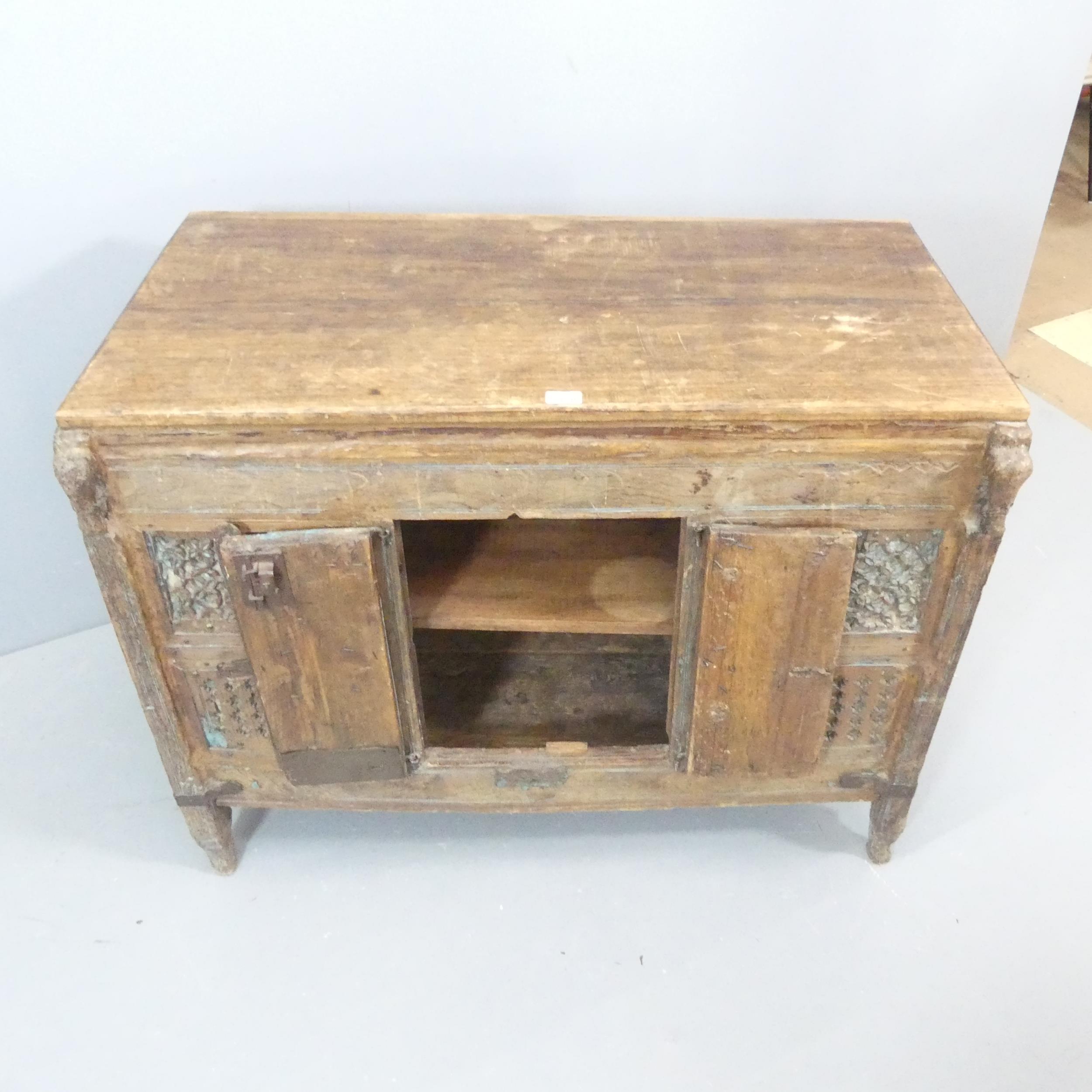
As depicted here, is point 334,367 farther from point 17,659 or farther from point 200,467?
A: point 17,659

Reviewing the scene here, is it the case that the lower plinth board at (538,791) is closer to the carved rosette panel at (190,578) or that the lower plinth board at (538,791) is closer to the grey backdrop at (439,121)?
the carved rosette panel at (190,578)

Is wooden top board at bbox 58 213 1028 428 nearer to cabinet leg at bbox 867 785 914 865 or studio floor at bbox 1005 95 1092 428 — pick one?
cabinet leg at bbox 867 785 914 865

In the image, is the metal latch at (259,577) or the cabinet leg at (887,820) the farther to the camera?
the cabinet leg at (887,820)

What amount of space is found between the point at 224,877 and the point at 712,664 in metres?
0.84

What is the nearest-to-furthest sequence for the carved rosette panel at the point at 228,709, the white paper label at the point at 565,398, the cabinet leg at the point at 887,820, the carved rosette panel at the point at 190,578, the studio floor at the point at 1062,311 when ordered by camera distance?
1. the white paper label at the point at 565,398
2. the carved rosette panel at the point at 190,578
3. the carved rosette panel at the point at 228,709
4. the cabinet leg at the point at 887,820
5. the studio floor at the point at 1062,311

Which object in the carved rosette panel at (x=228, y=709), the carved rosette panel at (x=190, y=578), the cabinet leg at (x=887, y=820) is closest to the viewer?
the carved rosette panel at (x=190, y=578)

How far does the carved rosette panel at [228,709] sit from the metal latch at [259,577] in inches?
7.1

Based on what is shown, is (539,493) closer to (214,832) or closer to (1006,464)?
(1006,464)

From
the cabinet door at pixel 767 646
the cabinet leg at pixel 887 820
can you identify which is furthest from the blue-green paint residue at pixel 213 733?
the cabinet leg at pixel 887 820

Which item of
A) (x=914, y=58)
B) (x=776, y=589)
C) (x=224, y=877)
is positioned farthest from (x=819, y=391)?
(x=224, y=877)

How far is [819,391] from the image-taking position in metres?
1.11

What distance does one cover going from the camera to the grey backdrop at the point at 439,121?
1.48 meters

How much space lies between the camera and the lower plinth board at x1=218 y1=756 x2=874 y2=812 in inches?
55.3

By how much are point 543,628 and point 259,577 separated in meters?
0.39
